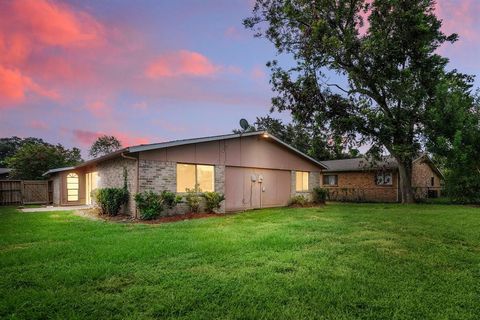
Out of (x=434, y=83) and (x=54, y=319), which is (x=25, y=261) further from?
(x=434, y=83)

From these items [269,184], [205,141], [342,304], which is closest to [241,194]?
[269,184]

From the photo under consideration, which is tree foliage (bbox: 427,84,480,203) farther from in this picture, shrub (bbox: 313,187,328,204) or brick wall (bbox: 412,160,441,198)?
shrub (bbox: 313,187,328,204)

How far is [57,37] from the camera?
1171 cm

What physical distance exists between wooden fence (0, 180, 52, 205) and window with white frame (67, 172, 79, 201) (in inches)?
124

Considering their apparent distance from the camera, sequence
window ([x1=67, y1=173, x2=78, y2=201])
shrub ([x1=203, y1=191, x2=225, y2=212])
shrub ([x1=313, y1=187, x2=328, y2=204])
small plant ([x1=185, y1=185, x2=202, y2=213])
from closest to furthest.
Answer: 1. small plant ([x1=185, y1=185, x2=202, y2=213])
2. shrub ([x1=203, y1=191, x2=225, y2=212])
3. shrub ([x1=313, y1=187, x2=328, y2=204])
4. window ([x1=67, y1=173, x2=78, y2=201])

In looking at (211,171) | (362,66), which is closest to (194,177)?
(211,171)

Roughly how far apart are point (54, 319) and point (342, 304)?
3.02 m

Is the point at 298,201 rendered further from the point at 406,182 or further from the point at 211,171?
the point at 406,182

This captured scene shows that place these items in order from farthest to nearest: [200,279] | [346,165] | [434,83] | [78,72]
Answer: [346,165], [434,83], [78,72], [200,279]

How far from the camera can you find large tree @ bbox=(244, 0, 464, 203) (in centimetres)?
1830

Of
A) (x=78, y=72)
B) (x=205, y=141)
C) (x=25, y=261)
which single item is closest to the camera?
(x=25, y=261)

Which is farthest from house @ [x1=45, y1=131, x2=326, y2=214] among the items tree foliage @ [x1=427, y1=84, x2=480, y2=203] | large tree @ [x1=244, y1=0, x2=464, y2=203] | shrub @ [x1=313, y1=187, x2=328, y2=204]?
tree foliage @ [x1=427, y1=84, x2=480, y2=203]

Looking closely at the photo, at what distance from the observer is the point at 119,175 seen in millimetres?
13414

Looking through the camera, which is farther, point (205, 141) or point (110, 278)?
point (205, 141)
